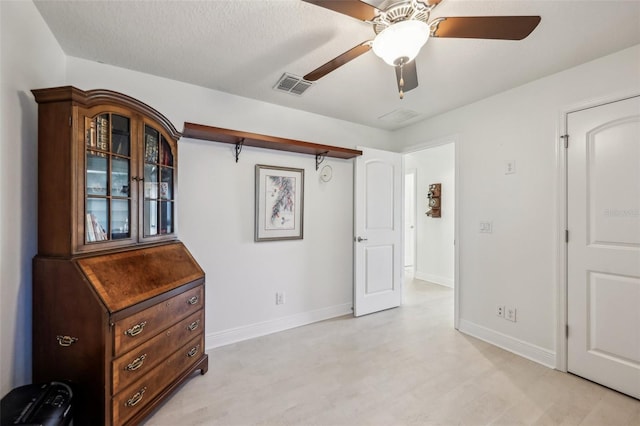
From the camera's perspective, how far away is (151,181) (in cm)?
195

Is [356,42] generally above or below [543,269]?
above

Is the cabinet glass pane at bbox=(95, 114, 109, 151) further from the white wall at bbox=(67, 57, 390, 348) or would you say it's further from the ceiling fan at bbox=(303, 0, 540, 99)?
the ceiling fan at bbox=(303, 0, 540, 99)

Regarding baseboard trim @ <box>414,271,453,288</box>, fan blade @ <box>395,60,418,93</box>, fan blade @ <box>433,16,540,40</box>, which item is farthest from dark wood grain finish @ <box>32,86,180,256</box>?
baseboard trim @ <box>414,271,453,288</box>

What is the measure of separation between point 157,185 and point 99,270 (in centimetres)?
72

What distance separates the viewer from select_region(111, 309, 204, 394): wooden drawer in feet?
4.70

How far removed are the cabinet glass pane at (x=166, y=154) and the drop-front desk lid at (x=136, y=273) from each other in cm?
62

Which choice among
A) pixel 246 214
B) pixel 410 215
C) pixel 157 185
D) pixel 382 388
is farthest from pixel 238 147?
pixel 410 215

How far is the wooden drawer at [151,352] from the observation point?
1434 millimetres

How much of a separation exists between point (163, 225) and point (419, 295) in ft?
11.9

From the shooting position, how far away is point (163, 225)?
2082 millimetres

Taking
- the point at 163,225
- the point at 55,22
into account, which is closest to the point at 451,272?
the point at 163,225

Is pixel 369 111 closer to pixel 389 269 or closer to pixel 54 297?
pixel 389 269

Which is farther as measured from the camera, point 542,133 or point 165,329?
point 542,133

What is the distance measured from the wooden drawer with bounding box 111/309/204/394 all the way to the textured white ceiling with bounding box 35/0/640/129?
1.92 metres
